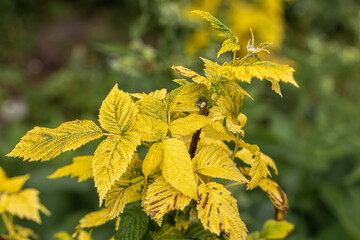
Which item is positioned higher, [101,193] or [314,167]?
[101,193]

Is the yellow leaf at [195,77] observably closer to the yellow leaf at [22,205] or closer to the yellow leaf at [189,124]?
the yellow leaf at [189,124]

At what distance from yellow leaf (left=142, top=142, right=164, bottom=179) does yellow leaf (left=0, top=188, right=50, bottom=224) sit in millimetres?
270

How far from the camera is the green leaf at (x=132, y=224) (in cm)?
43

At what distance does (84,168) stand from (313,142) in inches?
55.5

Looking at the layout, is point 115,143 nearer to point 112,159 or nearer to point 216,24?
point 112,159

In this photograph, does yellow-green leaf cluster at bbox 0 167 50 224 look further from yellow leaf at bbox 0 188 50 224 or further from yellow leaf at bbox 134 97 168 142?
yellow leaf at bbox 134 97 168 142

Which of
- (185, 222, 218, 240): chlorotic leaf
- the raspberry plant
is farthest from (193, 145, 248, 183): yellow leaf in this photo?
(185, 222, 218, 240): chlorotic leaf

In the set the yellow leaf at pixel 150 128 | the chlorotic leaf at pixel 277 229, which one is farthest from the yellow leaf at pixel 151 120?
the chlorotic leaf at pixel 277 229

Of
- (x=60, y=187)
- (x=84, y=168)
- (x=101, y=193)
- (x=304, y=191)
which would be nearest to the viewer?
(x=101, y=193)

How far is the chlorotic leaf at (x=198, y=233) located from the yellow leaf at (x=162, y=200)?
112 mm

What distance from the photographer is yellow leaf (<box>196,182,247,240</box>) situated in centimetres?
39

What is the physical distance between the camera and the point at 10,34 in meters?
3.58

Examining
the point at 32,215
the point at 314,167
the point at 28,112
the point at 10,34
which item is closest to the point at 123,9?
the point at 10,34

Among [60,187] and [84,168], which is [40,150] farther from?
[60,187]
